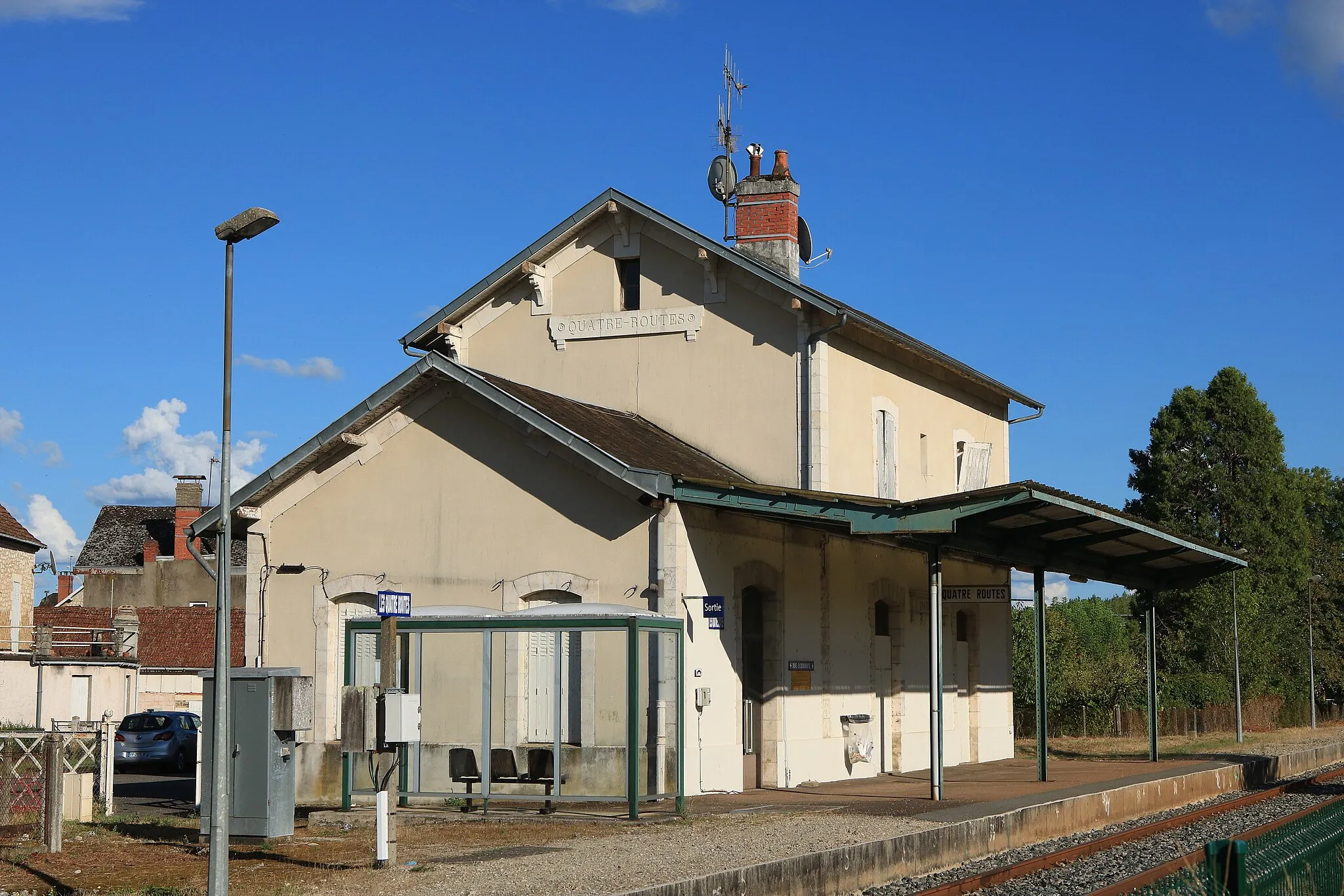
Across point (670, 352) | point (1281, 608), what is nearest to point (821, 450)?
point (670, 352)

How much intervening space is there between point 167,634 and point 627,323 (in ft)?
91.5

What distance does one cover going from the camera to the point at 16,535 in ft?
144

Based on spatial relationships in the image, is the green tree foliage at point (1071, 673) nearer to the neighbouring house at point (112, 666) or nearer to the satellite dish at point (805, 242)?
the satellite dish at point (805, 242)

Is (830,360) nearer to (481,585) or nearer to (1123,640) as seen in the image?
(481,585)

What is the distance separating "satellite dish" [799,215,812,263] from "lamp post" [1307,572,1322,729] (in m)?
27.8

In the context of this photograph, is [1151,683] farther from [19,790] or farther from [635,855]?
[19,790]

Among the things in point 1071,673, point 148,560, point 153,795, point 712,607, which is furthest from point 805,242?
point 148,560

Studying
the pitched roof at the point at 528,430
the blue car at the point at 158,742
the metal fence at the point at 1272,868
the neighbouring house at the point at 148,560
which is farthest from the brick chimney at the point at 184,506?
the metal fence at the point at 1272,868

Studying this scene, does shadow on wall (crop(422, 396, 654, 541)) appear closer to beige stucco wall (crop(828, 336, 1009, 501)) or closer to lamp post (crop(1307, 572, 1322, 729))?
beige stucco wall (crop(828, 336, 1009, 501))

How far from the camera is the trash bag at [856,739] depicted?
66.9 ft

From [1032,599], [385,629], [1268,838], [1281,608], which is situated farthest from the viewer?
[1281,608]

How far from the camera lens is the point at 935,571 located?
16.4 m

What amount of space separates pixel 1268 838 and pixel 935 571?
885cm

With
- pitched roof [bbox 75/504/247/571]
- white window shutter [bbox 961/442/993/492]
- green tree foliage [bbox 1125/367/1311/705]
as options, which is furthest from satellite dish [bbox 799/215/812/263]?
pitched roof [bbox 75/504/247/571]
